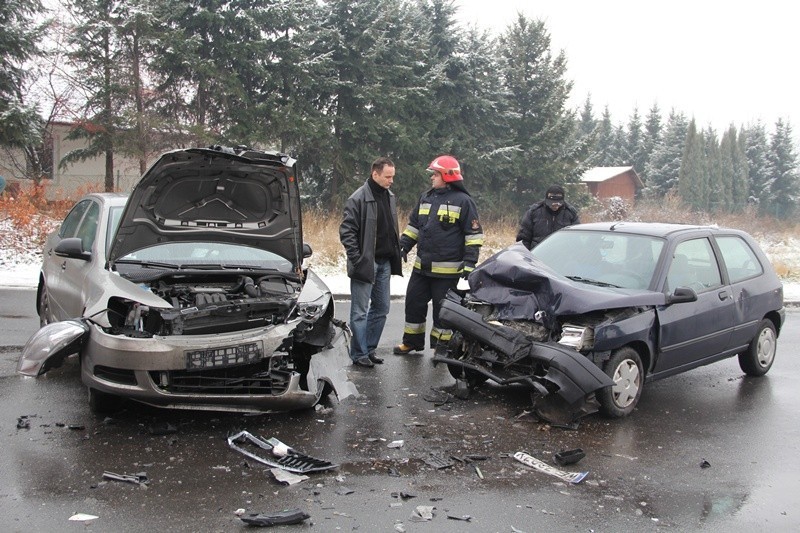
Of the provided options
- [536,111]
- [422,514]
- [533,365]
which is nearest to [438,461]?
[422,514]

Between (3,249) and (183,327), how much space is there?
12468mm

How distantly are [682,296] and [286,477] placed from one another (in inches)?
145

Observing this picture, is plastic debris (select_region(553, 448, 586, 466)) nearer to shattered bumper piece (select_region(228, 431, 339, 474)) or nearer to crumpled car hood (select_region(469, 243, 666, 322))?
crumpled car hood (select_region(469, 243, 666, 322))

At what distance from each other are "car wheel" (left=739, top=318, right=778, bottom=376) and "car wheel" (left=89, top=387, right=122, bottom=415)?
608 cm

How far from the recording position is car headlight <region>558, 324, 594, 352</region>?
17.9 ft

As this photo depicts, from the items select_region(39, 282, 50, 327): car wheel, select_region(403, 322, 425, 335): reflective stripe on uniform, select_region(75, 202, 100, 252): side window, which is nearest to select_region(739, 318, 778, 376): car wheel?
select_region(403, 322, 425, 335): reflective stripe on uniform

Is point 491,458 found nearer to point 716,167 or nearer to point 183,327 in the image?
point 183,327

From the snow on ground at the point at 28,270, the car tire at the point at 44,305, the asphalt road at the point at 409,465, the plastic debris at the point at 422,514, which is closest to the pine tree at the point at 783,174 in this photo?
the snow on ground at the point at 28,270

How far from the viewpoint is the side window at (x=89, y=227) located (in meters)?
6.19

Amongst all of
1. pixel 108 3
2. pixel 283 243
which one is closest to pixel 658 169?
pixel 108 3

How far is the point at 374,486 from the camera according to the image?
4125 mm

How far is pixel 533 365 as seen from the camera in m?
5.54

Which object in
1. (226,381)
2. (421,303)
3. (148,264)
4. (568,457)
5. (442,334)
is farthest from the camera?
(421,303)

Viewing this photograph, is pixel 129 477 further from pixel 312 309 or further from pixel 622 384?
pixel 622 384
